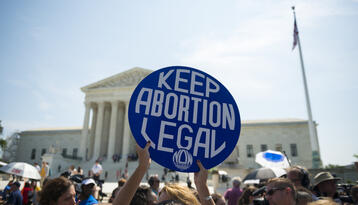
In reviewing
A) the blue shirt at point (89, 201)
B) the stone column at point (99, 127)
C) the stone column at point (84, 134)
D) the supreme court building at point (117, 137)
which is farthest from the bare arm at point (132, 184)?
the stone column at point (84, 134)

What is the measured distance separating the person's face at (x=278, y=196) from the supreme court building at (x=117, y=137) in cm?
3918

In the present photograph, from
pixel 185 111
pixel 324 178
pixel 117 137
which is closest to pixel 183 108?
pixel 185 111

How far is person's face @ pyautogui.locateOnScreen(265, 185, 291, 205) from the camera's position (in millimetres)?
2799

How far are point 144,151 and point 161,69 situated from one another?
864mm

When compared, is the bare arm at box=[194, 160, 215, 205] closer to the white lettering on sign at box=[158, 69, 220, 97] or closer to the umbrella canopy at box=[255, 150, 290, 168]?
the white lettering on sign at box=[158, 69, 220, 97]

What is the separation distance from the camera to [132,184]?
211 cm

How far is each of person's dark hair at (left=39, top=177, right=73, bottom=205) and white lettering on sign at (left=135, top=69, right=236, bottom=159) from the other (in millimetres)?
1448

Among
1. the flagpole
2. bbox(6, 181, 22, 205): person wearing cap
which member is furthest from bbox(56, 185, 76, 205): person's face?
the flagpole

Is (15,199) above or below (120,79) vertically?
below

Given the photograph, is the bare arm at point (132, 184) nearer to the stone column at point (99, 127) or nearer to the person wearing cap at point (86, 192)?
the person wearing cap at point (86, 192)

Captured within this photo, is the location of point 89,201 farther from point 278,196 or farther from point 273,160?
point 273,160

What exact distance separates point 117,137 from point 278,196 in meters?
51.8

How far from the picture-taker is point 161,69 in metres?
2.59

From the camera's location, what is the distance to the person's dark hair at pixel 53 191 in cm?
294
